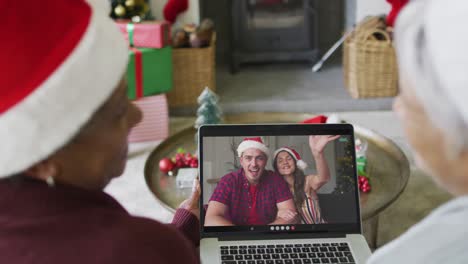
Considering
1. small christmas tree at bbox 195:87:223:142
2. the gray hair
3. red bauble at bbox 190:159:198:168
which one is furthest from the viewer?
small christmas tree at bbox 195:87:223:142

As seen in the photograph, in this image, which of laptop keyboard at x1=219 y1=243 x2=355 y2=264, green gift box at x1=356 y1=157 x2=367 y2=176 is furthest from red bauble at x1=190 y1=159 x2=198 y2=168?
laptop keyboard at x1=219 y1=243 x2=355 y2=264

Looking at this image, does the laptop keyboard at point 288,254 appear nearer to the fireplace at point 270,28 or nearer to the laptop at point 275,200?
the laptop at point 275,200

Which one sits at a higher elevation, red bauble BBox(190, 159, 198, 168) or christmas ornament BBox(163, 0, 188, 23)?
christmas ornament BBox(163, 0, 188, 23)

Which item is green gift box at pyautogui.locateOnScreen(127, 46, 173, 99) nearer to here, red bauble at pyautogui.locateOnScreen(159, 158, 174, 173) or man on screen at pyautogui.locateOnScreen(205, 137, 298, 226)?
red bauble at pyautogui.locateOnScreen(159, 158, 174, 173)

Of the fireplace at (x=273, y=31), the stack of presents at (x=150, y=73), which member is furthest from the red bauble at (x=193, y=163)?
the fireplace at (x=273, y=31)

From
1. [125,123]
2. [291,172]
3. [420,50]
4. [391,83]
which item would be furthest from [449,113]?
[391,83]

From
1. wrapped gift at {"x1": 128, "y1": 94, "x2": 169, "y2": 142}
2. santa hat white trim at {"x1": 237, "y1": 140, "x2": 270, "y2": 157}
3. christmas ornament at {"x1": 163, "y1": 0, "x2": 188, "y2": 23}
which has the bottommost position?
wrapped gift at {"x1": 128, "y1": 94, "x2": 169, "y2": 142}

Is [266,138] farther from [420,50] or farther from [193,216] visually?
[420,50]

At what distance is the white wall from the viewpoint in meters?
3.41

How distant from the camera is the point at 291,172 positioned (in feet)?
4.67

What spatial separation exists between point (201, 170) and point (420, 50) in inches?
32.9

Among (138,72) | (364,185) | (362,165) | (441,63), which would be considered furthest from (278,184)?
(138,72)

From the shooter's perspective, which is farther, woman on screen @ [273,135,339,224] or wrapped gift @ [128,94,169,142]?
wrapped gift @ [128,94,169,142]

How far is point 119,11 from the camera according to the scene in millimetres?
3078
